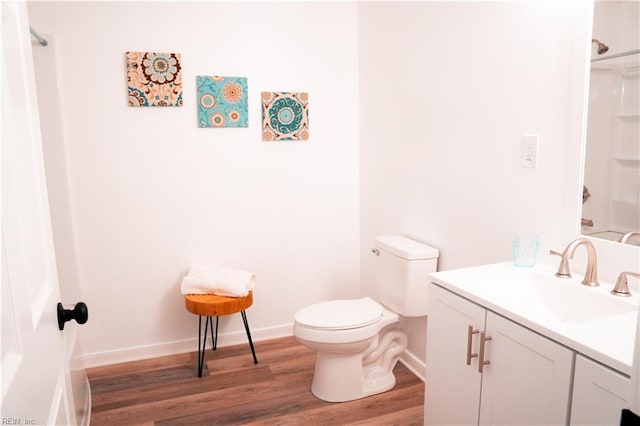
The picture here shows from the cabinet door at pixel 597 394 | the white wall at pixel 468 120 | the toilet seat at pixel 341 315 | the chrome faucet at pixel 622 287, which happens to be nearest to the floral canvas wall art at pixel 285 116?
the white wall at pixel 468 120

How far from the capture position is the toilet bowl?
2316 millimetres

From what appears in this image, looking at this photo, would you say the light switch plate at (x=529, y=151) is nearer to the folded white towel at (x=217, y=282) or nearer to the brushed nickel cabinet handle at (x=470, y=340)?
the brushed nickel cabinet handle at (x=470, y=340)

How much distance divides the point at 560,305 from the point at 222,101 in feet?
7.16

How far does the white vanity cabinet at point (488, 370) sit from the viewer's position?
1.27m

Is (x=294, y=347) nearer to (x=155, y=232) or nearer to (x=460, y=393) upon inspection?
(x=155, y=232)

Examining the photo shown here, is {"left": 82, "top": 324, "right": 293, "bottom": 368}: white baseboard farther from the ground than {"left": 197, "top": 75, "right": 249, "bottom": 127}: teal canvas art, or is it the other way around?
{"left": 197, "top": 75, "right": 249, "bottom": 127}: teal canvas art

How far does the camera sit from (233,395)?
2.54m

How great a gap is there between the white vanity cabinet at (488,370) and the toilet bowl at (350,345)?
0.54 metres

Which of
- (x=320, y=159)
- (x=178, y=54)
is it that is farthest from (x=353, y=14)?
(x=178, y=54)

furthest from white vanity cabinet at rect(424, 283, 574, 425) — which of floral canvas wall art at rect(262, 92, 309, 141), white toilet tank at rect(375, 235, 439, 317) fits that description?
floral canvas wall art at rect(262, 92, 309, 141)

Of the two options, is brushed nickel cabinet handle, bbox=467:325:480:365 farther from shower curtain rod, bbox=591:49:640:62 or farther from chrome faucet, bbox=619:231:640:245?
shower curtain rod, bbox=591:49:640:62

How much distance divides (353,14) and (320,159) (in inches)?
38.9

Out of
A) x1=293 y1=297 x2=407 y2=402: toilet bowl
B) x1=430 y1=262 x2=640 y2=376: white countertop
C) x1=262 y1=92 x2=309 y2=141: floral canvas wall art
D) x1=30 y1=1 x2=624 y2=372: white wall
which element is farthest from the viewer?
x1=262 y1=92 x2=309 y2=141: floral canvas wall art

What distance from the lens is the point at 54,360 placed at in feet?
3.22
